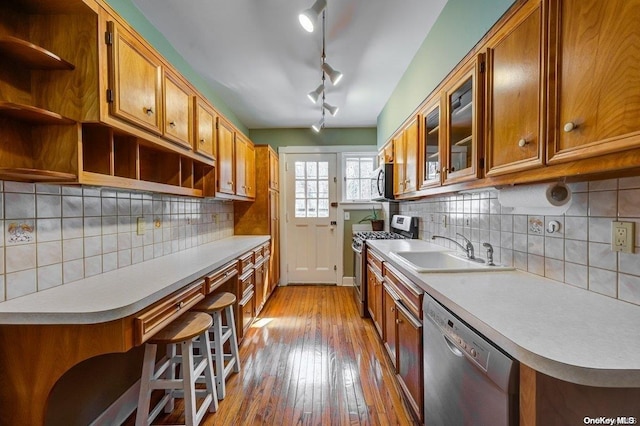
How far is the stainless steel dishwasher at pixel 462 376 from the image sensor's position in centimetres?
77

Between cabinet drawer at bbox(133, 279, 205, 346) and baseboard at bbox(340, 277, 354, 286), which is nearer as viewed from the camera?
cabinet drawer at bbox(133, 279, 205, 346)

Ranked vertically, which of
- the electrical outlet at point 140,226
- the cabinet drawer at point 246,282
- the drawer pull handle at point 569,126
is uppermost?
the drawer pull handle at point 569,126

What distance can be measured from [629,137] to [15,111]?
1.96 m

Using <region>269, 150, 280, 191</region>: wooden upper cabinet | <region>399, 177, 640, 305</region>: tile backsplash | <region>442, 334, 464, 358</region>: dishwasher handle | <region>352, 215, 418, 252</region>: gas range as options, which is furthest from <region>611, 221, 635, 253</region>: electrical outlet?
<region>269, 150, 280, 191</region>: wooden upper cabinet

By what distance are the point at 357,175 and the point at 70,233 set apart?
3589 mm

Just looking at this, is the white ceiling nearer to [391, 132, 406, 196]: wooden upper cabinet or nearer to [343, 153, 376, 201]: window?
[391, 132, 406, 196]: wooden upper cabinet

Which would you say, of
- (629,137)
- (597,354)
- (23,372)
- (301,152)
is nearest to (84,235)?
(23,372)

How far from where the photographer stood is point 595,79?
770mm

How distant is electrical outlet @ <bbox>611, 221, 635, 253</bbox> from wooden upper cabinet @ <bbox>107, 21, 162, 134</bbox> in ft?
6.89

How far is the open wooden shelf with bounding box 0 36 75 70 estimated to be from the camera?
97 centimetres

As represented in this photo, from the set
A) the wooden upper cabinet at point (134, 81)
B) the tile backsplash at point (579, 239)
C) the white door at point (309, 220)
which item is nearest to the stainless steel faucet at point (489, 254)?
the tile backsplash at point (579, 239)

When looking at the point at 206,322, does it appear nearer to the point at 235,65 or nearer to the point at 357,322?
the point at 357,322

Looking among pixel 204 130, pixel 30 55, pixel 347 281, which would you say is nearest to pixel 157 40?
pixel 204 130

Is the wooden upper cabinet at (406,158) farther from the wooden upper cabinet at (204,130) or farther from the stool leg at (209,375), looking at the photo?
the stool leg at (209,375)
